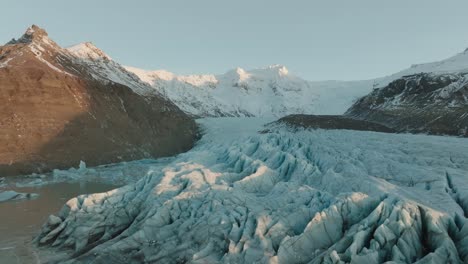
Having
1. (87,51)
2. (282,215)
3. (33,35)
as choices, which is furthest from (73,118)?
(87,51)

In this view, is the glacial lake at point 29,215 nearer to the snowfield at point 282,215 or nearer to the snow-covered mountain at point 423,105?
the snowfield at point 282,215

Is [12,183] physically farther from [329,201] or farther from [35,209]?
[329,201]

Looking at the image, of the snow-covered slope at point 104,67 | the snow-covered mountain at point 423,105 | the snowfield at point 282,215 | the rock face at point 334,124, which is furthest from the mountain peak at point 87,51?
the snowfield at point 282,215

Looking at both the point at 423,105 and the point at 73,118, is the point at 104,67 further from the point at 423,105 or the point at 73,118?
the point at 423,105

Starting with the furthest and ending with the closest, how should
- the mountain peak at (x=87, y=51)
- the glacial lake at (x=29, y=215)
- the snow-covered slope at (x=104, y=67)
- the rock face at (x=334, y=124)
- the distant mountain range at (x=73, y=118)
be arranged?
the mountain peak at (x=87, y=51)
the snow-covered slope at (x=104, y=67)
the rock face at (x=334, y=124)
the distant mountain range at (x=73, y=118)
the glacial lake at (x=29, y=215)

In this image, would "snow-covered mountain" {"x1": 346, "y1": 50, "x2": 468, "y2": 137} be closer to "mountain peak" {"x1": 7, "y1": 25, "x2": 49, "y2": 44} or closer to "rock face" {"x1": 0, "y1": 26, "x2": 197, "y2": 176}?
"rock face" {"x1": 0, "y1": 26, "x2": 197, "y2": 176}

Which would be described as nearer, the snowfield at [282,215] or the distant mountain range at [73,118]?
the snowfield at [282,215]

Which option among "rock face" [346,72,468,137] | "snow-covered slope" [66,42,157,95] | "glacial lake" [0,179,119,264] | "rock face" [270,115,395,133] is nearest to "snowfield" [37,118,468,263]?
"glacial lake" [0,179,119,264]

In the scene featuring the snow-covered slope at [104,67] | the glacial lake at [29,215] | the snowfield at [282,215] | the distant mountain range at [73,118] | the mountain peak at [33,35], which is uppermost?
the mountain peak at [33,35]
